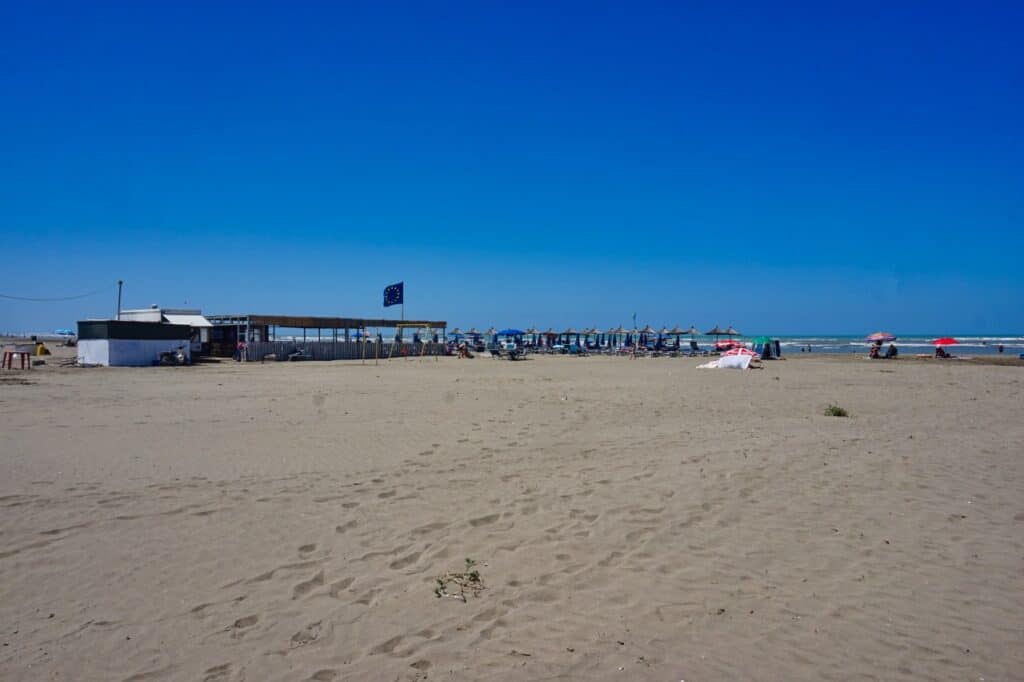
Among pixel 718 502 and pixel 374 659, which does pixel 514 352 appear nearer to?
pixel 718 502

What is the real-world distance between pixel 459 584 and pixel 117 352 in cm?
2660

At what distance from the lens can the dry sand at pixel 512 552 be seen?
3266 millimetres

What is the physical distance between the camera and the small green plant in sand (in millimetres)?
3943

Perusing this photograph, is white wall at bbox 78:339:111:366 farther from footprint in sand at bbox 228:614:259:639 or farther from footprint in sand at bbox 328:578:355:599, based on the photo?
footprint in sand at bbox 228:614:259:639

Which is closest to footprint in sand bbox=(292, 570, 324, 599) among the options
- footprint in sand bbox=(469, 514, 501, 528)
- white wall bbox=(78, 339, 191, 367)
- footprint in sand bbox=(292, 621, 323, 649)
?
footprint in sand bbox=(292, 621, 323, 649)

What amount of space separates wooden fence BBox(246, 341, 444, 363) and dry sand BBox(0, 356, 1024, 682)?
927 inches

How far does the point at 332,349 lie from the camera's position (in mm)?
36594

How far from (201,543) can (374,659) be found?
2238 millimetres

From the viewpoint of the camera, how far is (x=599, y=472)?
278 inches

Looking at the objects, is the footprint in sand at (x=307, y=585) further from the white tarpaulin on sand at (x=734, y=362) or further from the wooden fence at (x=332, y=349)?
the wooden fence at (x=332, y=349)

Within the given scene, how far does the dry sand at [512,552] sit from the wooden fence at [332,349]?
23545 mm

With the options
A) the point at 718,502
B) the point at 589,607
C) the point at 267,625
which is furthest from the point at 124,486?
the point at 718,502

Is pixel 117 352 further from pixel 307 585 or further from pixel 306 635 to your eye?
pixel 306 635

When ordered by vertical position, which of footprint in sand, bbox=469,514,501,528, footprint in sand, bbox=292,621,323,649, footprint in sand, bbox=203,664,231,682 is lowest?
footprint in sand, bbox=203,664,231,682
